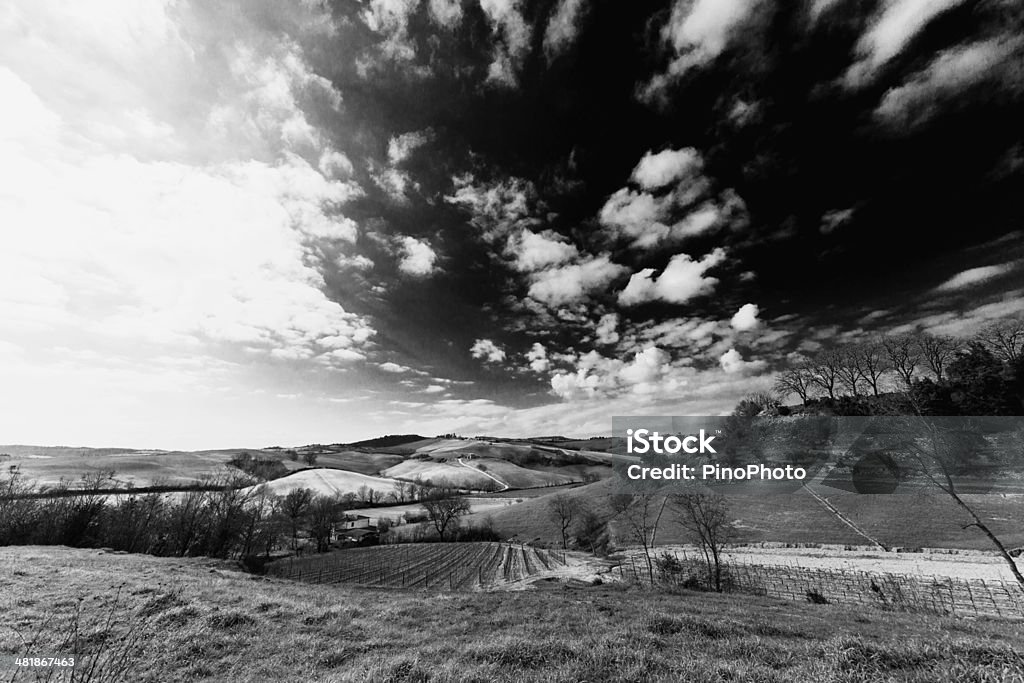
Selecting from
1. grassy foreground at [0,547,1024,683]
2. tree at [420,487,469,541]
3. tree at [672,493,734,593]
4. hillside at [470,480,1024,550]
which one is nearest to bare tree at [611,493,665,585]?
hillside at [470,480,1024,550]

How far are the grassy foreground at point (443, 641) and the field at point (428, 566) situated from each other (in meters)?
→ 33.2

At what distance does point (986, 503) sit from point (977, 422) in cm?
1564

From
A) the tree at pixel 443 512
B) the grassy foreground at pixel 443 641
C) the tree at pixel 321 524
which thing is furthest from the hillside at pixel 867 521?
the tree at pixel 321 524

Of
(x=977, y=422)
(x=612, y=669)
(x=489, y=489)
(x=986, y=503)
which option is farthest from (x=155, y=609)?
(x=489, y=489)

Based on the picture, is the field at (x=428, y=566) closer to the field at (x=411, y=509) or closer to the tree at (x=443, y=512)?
the tree at (x=443, y=512)

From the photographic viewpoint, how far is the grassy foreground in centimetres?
863

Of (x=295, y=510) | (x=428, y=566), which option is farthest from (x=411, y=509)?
(x=428, y=566)

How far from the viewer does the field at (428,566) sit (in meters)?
52.7

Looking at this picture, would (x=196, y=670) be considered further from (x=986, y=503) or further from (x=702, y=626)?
(x=986, y=503)

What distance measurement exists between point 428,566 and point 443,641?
57.5m

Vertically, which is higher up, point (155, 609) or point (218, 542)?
point (155, 609)

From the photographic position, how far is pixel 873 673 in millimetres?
7824

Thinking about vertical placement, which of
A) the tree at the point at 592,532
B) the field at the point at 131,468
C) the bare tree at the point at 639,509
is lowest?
the tree at the point at 592,532

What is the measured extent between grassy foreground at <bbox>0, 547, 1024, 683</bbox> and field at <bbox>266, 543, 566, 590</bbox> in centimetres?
3317
